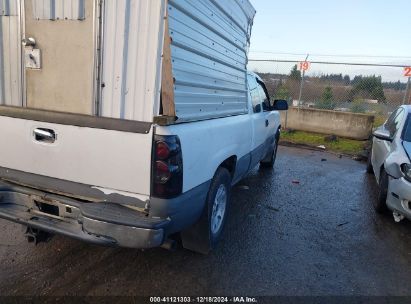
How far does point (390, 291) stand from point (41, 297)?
9.85 ft

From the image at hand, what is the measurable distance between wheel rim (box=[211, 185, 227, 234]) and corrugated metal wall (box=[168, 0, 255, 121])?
816 millimetres

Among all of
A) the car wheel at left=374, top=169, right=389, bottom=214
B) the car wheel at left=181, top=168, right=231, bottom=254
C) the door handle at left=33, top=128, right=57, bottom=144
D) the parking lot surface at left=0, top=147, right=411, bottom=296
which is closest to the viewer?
the door handle at left=33, top=128, right=57, bottom=144

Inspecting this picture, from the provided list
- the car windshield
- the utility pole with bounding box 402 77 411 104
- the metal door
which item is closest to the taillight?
the metal door

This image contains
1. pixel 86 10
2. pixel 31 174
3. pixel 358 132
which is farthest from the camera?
pixel 358 132

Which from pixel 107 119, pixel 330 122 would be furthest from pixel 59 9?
pixel 330 122

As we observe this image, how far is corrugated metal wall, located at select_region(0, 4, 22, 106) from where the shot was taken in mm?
2703

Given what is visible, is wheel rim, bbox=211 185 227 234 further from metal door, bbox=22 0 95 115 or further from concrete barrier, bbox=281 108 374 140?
concrete barrier, bbox=281 108 374 140

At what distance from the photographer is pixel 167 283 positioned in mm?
2902

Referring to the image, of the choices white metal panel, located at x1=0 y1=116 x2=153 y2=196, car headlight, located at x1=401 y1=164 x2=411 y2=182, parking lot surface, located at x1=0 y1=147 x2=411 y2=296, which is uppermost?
white metal panel, located at x1=0 y1=116 x2=153 y2=196

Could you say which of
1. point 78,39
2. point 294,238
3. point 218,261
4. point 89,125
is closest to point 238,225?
point 294,238

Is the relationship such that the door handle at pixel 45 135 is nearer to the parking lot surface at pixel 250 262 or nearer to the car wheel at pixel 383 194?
the parking lot surface at pixel 250 262

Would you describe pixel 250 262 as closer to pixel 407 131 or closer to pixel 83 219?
pixel 83 219

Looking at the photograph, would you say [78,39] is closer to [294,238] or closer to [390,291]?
[294,238]

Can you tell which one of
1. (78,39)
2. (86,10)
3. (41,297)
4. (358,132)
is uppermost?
(86,10)
